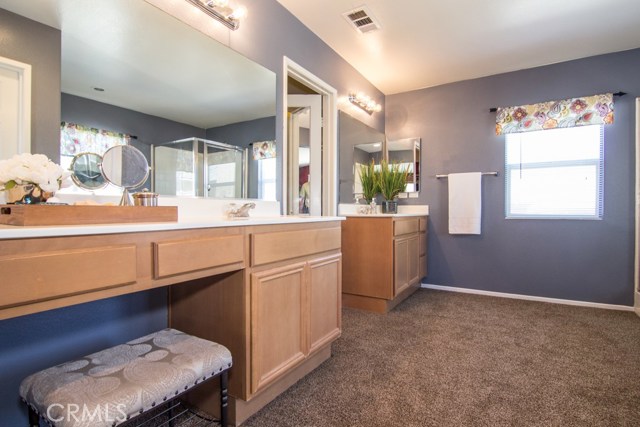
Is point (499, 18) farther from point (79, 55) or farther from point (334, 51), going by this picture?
point (79, 55)

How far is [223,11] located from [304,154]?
4.44ft

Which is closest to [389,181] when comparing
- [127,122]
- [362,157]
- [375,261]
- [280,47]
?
[362,157]

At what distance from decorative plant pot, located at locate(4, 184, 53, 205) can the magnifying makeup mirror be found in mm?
302

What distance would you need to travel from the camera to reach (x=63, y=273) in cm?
78

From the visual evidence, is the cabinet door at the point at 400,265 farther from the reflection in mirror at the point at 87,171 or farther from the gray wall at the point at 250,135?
the reflection in mirror at the point at 87,171

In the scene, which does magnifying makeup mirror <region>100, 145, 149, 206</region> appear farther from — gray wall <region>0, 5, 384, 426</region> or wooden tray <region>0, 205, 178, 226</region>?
wooden tray <region>0, 205, 178, 226</region>

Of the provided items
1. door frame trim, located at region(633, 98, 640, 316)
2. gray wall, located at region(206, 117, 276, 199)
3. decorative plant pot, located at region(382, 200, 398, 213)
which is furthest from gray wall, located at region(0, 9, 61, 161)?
door frame trim, located at region(633, 98, 640, 316)

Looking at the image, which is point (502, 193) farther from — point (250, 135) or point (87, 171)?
point (87, 171)

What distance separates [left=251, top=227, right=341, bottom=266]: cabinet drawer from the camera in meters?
1.37

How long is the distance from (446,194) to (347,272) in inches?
60.4

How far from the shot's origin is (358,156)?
3.39 m

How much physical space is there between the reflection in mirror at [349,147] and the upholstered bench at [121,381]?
7.10 feet

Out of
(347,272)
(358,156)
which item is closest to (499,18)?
(358,156)

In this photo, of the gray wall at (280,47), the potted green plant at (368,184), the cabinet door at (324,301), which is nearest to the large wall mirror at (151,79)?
the gray wall at (280,47)
